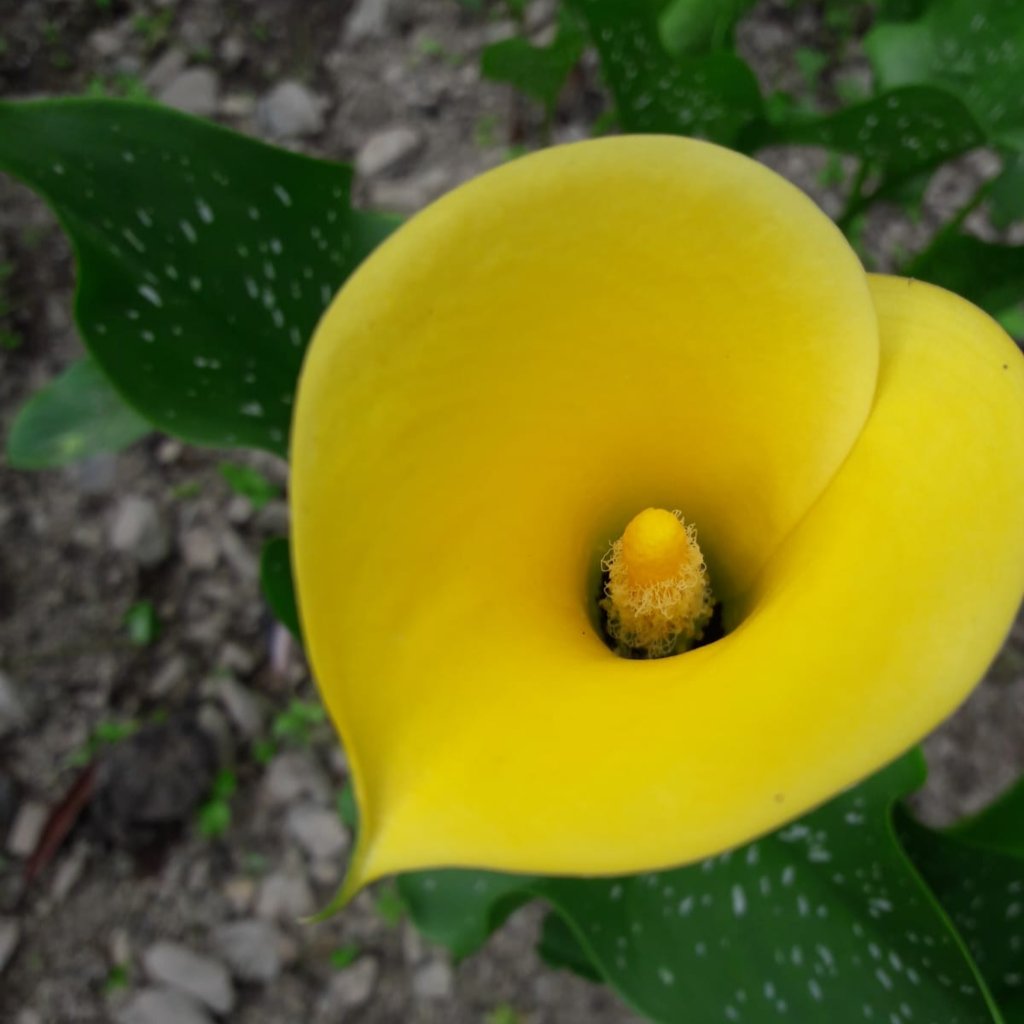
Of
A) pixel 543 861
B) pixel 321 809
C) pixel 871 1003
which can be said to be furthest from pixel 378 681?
pixel 321 809

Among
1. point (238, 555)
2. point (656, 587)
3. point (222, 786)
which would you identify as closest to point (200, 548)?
point (238, 555)

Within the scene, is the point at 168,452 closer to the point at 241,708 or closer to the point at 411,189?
the point at 241,708

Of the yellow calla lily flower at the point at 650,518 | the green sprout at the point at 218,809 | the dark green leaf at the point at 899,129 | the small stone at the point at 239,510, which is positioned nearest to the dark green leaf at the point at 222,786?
the green sprout at the point at 218,809

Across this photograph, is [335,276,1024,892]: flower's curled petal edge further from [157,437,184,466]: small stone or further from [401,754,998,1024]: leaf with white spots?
[157,437,184,466]: small stone

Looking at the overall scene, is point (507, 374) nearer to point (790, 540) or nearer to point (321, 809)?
point (790, 540)

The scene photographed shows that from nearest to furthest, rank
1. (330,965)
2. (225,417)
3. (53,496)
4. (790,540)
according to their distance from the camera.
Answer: (790,540)
(225,417)
(330,965)
(53,496)

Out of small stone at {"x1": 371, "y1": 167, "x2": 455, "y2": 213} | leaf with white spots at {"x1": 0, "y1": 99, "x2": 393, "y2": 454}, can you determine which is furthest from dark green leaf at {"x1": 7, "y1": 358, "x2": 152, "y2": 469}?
small stone at {"x1": 371, "y1": 167, "x2": 455, "y2": 213}

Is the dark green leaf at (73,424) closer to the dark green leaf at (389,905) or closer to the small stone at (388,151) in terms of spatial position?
the dark green leaf at (389,905)
